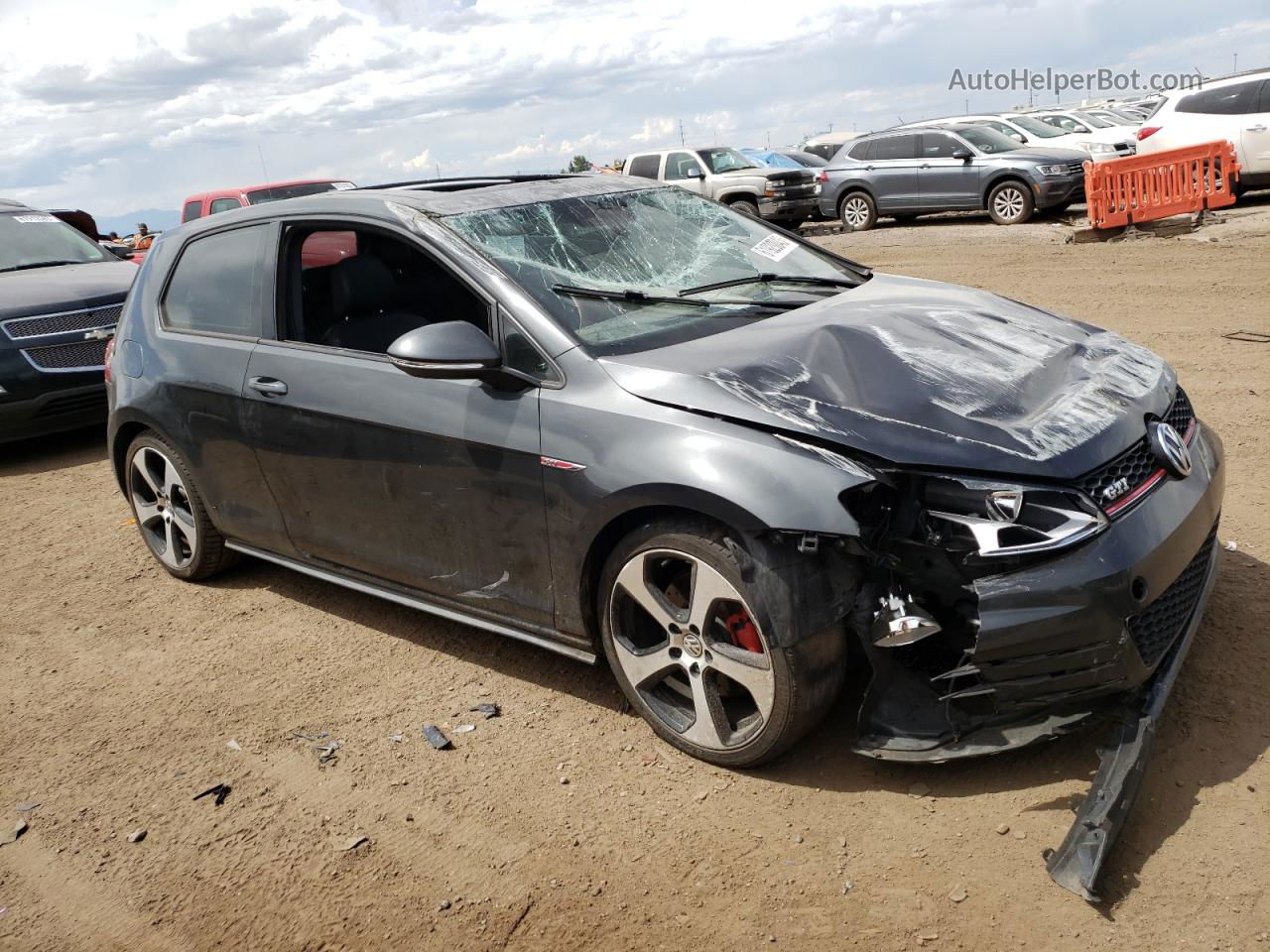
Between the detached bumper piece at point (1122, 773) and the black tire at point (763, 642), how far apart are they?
0.76 metres

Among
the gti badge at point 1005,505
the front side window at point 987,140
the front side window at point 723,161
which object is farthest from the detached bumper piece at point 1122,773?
the front side window at point 723,161

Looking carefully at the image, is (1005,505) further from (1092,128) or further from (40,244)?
Answer: (1092,128)

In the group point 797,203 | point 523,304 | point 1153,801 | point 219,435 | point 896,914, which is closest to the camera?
point 896,914

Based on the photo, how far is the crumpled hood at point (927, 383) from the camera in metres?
3.09

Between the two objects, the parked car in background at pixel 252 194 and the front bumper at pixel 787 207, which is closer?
the parked car in background at pixel 252 194

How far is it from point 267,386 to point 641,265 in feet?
5.20

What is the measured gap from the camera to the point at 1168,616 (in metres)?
3.14

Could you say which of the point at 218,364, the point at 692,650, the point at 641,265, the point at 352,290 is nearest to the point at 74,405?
the point at 218,364

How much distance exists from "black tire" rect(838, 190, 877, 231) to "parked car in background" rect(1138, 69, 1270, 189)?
4.74 meters

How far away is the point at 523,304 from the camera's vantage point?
3.72 meters

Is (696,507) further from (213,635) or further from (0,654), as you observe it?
(0,654)

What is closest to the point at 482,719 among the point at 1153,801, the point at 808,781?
the point at 808,781

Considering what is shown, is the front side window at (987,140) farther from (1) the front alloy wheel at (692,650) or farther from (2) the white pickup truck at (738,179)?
(1) the front alloy wheel at (692,650)

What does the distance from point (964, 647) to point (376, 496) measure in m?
2.19
